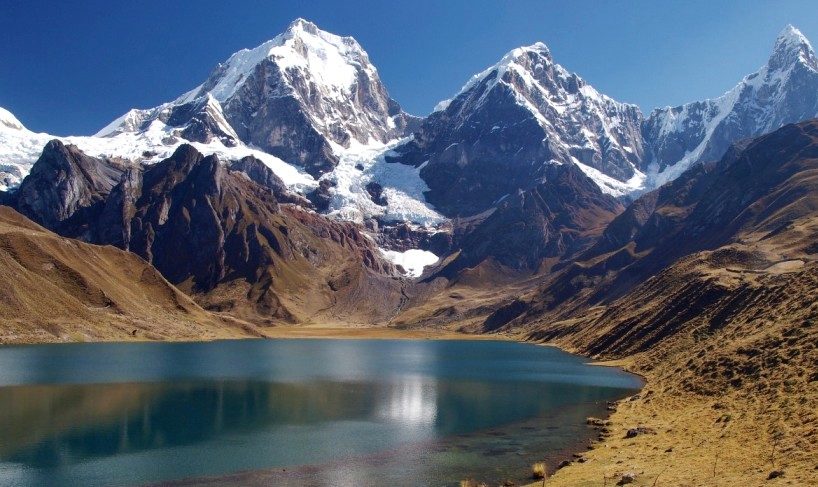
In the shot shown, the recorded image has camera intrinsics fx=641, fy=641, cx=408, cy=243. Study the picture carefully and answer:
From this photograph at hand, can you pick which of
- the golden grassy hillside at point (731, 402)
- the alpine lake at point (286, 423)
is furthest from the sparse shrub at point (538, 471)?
the alpine lake at point (286, 423)

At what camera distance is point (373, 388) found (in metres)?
108

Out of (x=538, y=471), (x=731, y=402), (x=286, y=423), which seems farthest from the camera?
(x=286, y=423)

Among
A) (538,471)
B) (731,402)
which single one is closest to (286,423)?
(538,471)

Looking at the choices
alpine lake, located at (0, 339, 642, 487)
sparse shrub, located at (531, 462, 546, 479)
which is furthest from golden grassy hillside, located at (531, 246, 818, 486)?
alpine lake, located at (0, 339, 642, 487)

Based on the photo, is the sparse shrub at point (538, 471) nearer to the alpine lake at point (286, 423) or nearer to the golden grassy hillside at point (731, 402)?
the golden grassy hillside at point (731, 402)

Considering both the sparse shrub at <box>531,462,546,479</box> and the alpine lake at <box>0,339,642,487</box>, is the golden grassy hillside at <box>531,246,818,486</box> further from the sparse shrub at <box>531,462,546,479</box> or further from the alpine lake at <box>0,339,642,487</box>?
the alpine lake at <box>0,339,642,487</box>

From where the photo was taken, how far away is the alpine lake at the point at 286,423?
173 feet

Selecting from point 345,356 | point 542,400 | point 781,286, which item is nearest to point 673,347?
point 781,286

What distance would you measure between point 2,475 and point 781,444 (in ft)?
192

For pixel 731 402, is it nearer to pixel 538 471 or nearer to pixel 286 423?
pixel 538 471

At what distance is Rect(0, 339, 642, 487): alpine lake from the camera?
52.9m

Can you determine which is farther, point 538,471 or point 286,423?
point 286,423

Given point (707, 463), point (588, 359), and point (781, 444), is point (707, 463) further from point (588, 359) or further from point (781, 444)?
point (588, 359)

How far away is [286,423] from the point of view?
75.4 m
